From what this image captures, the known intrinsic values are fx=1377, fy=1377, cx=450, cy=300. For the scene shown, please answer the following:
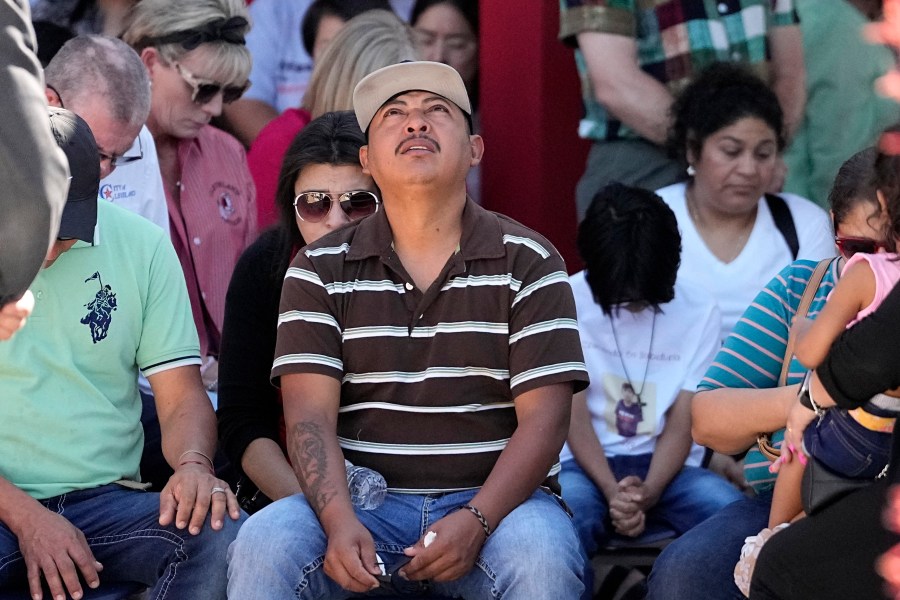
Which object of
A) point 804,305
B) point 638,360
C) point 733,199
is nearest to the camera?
point 804,305

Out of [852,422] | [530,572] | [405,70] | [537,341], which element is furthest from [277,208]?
[852,422]

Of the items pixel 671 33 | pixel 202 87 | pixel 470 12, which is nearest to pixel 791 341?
pixel 671 33

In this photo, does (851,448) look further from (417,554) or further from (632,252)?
(632,252)

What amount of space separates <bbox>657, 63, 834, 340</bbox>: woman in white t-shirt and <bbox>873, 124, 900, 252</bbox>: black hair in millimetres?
1681

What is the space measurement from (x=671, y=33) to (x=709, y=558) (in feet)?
7.34

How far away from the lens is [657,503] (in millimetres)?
4000

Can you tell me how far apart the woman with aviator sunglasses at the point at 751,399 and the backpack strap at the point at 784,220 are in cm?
113

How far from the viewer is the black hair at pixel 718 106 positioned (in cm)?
458

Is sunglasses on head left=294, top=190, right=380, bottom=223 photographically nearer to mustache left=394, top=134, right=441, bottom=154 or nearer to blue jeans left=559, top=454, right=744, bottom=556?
mustache left=394, top=134, right=441, bottom=154

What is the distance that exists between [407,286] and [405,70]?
0.55m

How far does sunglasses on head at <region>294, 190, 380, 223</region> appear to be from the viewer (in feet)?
12.2

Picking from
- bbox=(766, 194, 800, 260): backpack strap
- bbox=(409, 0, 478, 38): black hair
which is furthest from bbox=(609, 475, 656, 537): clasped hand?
bbox=(409, 0, 478, 38): black hair

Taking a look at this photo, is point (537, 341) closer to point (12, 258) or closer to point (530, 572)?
point (530, 572)

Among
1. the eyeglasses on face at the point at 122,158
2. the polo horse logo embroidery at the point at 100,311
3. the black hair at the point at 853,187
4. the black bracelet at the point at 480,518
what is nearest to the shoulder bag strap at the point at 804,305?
the black hair at the point at 853,187
